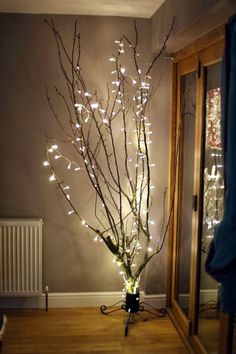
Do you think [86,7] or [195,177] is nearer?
[195,177]

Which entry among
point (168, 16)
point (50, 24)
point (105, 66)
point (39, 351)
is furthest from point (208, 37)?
point (39, 351)

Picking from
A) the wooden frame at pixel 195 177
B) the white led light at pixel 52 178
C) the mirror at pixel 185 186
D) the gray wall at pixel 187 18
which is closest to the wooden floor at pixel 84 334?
the wooden frame at pixel 195 177

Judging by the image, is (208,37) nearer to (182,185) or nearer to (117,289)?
(182,185)

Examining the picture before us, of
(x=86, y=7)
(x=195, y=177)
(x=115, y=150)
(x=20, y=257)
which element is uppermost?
(x=86, y=7)

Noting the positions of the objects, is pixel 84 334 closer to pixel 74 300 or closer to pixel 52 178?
pixel 74 300

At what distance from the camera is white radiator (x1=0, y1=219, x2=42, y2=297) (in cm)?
358

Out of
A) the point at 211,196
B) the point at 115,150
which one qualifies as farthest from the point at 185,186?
the point at 115,150

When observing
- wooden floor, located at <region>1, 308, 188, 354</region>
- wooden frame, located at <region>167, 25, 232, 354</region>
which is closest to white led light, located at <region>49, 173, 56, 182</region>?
wooden frame, located at <region>167, 25, 232, 354</region>

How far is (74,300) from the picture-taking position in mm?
3801

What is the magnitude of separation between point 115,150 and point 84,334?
1.46 metres

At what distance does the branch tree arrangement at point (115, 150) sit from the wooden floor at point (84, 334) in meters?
0.32

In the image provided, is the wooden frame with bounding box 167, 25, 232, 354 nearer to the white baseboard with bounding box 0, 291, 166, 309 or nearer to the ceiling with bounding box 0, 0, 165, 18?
the white baseboard with bounding box 0, 291, 166, 309

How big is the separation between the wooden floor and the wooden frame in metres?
0.16

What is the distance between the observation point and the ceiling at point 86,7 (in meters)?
3.15
